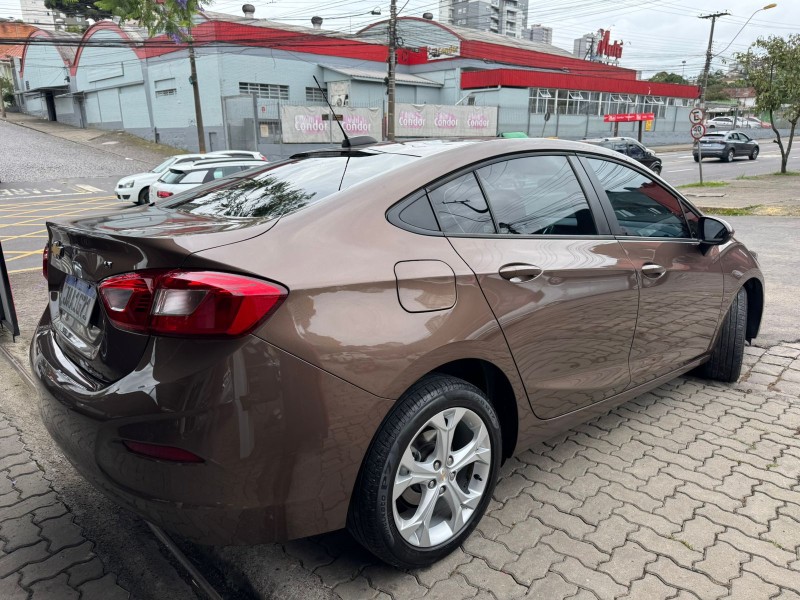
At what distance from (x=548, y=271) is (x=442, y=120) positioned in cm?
3303

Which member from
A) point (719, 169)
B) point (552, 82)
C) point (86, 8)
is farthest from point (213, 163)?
point (552, 82)

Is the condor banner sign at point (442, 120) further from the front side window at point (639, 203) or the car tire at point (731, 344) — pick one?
the front side window at point (639, 203)

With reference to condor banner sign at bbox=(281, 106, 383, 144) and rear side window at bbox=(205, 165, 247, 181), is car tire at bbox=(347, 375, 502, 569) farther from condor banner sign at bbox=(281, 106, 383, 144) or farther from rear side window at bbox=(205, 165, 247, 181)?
condor banner sign at bbox=(281, 106, 383, 144)

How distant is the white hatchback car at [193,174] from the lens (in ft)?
43.5

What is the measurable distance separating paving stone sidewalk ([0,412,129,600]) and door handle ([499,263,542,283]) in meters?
1.82

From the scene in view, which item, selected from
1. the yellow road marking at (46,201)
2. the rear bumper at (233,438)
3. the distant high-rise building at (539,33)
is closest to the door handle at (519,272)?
the rear bumper at (233,438)

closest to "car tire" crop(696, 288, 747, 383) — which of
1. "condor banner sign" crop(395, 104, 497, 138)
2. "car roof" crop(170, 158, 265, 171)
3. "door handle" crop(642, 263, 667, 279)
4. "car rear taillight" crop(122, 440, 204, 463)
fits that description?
"door handle" crop(642, 263, 667, 279)

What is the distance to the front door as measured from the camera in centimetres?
297

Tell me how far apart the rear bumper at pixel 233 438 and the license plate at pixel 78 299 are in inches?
11.3

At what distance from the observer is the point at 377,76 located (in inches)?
1455

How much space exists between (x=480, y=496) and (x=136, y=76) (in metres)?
40.8

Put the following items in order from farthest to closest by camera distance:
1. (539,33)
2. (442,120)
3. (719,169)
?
(539,33) → (442,120) → (719,169)

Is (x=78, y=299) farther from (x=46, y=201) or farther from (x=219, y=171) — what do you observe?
(x=46, y=201)

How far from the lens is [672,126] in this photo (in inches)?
2045
